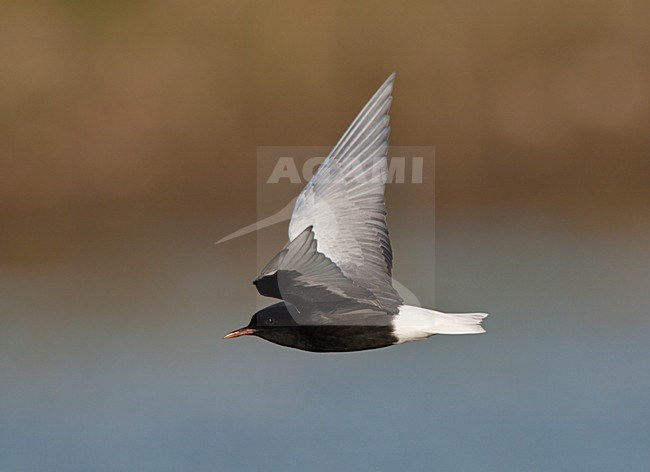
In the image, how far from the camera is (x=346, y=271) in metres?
2.20

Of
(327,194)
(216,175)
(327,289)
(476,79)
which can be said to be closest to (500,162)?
(476,79)

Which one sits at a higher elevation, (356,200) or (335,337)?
(356,200)

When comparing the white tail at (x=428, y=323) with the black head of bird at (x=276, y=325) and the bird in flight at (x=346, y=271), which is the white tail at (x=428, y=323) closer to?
the bird in flight at (x=346, y=271)

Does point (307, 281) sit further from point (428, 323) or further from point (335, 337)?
point (428, 323)

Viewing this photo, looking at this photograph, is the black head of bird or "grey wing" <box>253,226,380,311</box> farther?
the black head of bird

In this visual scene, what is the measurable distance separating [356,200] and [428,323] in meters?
0.40

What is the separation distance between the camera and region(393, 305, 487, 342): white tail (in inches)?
83.4

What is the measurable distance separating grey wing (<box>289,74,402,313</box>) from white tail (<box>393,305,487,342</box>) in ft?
0.30

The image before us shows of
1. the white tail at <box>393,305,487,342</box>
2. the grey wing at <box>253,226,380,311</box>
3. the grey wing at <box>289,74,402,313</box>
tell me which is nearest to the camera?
the grey wing at <box>253,226,380,311</box>

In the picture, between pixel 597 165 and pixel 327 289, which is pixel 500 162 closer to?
pixel 597 165

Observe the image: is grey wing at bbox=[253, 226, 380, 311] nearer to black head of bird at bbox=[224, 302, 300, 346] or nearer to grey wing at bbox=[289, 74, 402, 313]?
black head of bird at bbox=[224, 302, 300, 346]

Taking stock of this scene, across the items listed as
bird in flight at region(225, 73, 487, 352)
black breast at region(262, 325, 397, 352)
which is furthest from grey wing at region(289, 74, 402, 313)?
black breast at region(262, 325, 397, 352)

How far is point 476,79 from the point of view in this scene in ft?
18.9

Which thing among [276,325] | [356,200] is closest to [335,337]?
[276,325]
